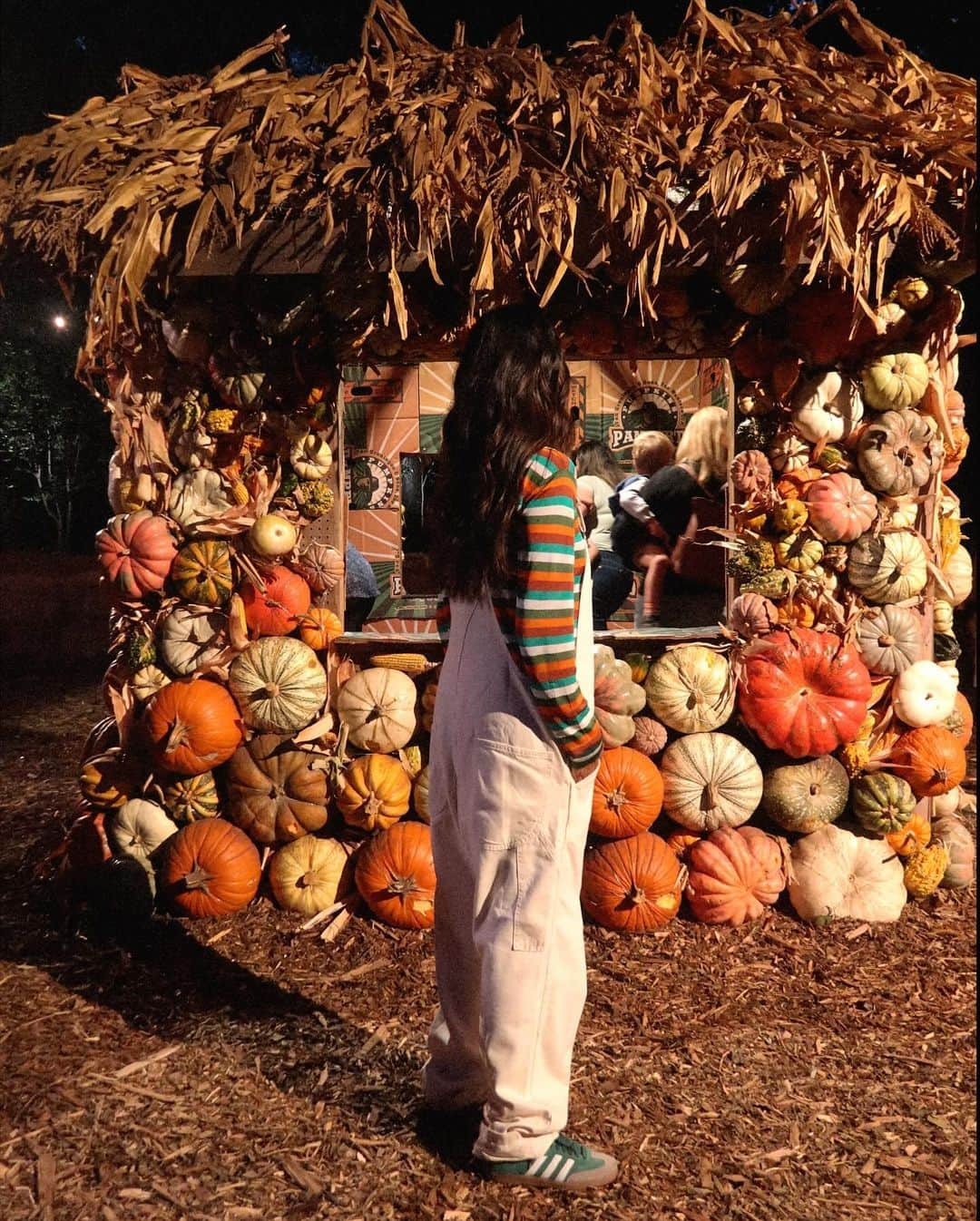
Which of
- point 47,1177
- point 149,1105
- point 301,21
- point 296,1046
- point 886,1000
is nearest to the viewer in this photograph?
point 47,1177

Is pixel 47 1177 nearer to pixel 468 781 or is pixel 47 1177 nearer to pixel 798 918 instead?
pixel 468 781

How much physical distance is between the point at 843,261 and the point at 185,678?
324cm

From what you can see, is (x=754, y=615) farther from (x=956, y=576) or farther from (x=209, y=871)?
(x=209, y=871)

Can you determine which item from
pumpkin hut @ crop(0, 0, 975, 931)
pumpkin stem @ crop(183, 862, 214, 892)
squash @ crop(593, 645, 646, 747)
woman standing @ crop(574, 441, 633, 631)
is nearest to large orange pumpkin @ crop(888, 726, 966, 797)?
pumpkin hut @ crop(0, 0, 975, 931)

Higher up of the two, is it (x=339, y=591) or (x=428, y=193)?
(x=428, y=193)

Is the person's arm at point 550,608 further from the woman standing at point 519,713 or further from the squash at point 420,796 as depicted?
the squash at point 420,796

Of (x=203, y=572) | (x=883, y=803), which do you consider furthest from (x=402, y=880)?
(x=883, y=803)

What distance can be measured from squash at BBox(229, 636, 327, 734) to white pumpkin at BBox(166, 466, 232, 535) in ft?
1.99

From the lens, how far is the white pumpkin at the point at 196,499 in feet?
15.0

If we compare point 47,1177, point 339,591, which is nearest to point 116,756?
point 339,591

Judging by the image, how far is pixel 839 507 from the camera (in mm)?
4383

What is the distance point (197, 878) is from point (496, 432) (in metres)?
2.74

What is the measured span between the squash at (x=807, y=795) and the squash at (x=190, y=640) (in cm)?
256

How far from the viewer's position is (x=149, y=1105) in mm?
3180
